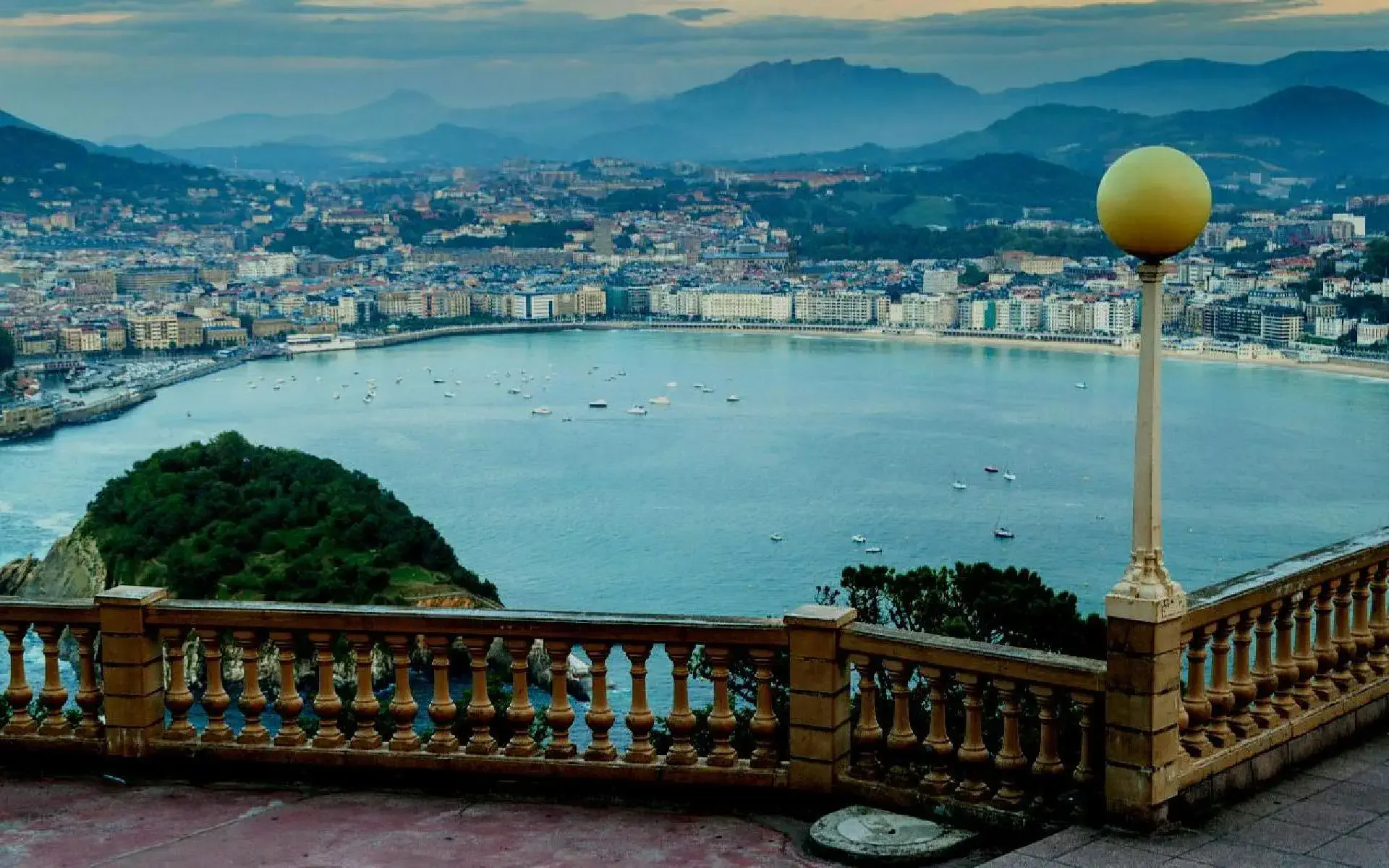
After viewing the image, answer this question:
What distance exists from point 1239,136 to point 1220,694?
145415mm

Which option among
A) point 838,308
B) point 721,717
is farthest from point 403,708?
point 838,308

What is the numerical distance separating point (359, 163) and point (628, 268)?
3907 inches

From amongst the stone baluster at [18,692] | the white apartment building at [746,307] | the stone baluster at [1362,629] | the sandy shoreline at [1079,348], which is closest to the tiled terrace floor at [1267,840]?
the stone baluster at [1362,629]

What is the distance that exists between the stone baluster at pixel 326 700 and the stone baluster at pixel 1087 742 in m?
1.28

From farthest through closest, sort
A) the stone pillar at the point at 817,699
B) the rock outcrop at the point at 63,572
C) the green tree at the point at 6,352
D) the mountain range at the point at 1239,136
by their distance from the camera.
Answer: the mountain range at the point at 1239,136 < the green tree at the point at 6,352 < the rock outcrop at the point at 63,572 < the stone pillar at the point at 817,699

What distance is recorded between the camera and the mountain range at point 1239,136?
452ft

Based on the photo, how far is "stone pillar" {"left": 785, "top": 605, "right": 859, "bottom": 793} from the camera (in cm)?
304

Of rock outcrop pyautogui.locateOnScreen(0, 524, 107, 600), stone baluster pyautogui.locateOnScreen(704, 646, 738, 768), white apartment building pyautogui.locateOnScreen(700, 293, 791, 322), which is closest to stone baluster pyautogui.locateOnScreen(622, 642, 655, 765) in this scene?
stone baluster pyautogui.locateOnScreen(704, 646, 738, 768)

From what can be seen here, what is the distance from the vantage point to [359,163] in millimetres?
196375

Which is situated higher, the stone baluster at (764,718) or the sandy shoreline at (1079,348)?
the stone baluster at (764,718)

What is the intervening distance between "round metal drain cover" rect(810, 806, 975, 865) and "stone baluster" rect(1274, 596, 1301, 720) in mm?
660

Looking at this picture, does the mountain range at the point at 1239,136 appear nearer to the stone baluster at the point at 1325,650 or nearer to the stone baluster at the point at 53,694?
the stone baluster at the point at 1325,650

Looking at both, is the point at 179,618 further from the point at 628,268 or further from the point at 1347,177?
the point at 1347,177

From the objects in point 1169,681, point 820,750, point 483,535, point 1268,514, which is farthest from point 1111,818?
point 1268,514
